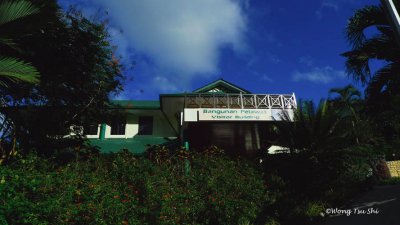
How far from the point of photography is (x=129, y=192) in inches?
343

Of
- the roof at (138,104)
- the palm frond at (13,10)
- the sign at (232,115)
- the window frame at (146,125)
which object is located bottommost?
the sign at (232,115)

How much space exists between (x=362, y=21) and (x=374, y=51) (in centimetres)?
121

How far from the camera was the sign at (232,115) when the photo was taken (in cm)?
1403

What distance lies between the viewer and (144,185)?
8.85 m

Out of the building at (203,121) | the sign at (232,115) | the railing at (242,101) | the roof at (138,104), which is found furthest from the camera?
the roof at (138,104)

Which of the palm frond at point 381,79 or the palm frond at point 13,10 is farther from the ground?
the palm frond at point 13,10

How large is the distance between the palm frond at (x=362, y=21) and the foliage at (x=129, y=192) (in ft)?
21.5

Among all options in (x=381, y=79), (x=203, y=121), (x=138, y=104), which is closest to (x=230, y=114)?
(x=203, y=121)

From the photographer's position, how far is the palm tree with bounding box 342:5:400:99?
9.66m

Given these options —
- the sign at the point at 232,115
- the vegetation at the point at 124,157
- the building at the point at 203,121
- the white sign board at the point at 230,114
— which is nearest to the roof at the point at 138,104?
the building at the point at 203,121

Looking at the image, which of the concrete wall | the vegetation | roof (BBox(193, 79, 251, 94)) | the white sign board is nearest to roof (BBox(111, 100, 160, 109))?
the concrete wall

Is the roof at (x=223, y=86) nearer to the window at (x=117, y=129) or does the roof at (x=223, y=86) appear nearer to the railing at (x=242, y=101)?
the railing at (x=242, y=101)

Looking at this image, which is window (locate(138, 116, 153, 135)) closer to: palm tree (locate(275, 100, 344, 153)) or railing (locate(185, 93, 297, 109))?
railing (locate(185, 93, 297, 109))

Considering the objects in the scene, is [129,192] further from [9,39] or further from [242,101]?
[242,101]
